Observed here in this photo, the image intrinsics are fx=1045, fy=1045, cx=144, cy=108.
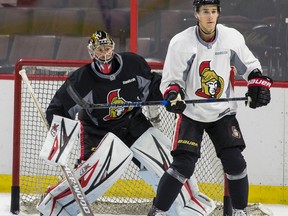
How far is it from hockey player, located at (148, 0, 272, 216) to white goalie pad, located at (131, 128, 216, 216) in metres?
0.27

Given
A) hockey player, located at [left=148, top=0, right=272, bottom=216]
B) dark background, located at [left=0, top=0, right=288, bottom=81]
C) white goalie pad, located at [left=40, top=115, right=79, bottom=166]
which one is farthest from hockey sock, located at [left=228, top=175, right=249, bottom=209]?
dark background, located at [left=0, top=0, right=288, bottom=81]

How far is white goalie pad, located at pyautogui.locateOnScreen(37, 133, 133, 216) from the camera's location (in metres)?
4.75

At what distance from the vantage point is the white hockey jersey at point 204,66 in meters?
4.51

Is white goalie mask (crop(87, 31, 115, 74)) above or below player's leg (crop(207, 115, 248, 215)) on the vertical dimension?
above

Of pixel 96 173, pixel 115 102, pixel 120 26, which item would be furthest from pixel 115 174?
pixel 120 26

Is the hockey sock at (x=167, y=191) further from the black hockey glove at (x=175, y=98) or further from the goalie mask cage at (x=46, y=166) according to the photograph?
the goalie mask cage at (x=46, y=166)

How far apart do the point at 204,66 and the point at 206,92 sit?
0.38 ft

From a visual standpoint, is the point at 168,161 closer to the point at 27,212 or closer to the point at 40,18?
the point at 27,212

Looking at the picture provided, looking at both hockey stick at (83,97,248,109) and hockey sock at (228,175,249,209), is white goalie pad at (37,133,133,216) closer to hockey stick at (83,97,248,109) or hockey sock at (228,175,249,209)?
hockey stick at (83,97,248,109)

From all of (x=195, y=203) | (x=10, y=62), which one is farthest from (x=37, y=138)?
(x=195, y=203)

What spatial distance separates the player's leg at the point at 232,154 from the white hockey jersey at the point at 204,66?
5cm

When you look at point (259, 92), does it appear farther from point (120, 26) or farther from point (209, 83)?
point (120, 26)

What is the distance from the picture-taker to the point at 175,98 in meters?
4.43

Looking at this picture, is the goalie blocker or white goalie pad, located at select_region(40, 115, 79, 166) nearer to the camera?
white goalie pad, located at select_region(40, 115, 79, 166)
